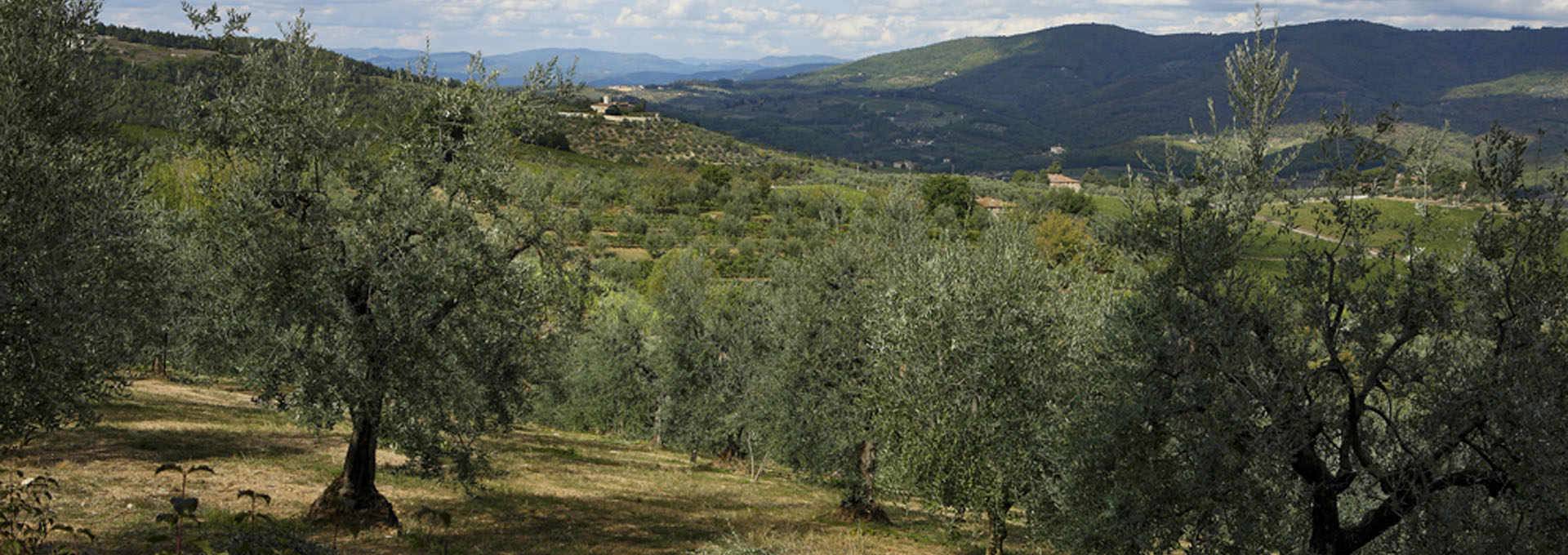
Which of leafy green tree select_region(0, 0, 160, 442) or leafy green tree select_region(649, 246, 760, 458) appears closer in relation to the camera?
leafy green tree select_region(0, 0, 160, 442)

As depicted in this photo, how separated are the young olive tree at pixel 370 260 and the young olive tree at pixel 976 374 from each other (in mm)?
10049

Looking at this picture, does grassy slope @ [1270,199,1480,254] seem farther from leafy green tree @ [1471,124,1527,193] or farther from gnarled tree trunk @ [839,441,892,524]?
gnarled tree trunk @ [839,441,892,524]

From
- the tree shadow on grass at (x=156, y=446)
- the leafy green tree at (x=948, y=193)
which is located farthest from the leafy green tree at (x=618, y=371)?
the leafy green tree at (x=948, y=193)

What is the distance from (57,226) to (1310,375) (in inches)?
791

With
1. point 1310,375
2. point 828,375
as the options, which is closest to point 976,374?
point 1310,375

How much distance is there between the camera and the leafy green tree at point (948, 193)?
127500 mm

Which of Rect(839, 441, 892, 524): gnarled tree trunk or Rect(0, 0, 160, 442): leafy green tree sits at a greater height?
Rect(0, 0, 160, 442): leafy green tree

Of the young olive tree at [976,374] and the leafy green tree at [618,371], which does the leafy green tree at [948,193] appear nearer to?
the leafy green tree at [618,371]

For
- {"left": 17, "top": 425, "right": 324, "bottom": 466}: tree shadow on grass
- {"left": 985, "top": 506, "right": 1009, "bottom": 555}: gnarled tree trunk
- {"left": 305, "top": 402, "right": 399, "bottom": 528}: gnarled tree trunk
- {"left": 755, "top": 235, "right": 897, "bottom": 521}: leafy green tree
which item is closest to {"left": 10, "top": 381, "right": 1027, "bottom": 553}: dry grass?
{"left": 17, "top": 425, "right": 324, "bottom": 466}: tree shadow on grass

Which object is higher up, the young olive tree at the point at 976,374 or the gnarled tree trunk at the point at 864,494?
the young olive tree at the point at 976,374

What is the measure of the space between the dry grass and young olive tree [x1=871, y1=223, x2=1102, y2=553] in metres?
2.43

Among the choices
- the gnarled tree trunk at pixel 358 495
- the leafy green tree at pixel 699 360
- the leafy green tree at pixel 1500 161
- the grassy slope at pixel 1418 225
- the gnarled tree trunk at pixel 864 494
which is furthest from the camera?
the leafy green tree at pixel 699 360

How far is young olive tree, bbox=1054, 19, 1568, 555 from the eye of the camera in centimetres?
1203

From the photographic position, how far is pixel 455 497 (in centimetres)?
2250
